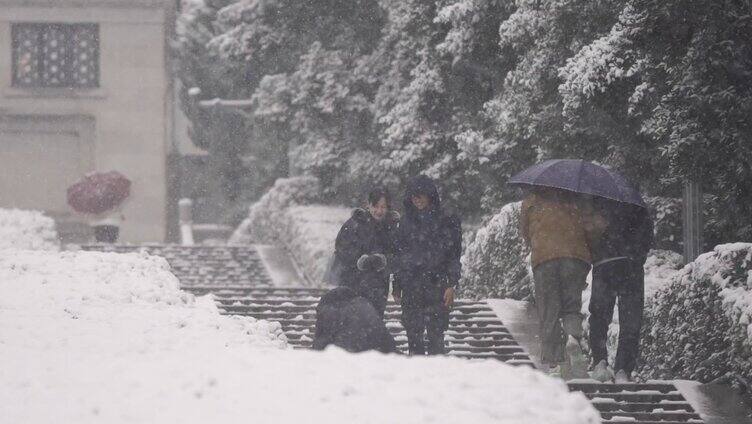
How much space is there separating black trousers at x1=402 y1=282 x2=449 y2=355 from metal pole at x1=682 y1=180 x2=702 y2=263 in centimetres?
291

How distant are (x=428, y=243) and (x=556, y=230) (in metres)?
1.01

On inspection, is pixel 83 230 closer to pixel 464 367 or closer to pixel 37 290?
pixel 37 290

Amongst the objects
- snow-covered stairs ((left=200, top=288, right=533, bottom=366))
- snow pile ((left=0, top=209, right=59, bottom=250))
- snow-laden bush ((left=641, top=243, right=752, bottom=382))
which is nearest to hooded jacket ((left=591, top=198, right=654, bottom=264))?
snow-laden bush ((left=641, top=243, right=752, bottom=382))

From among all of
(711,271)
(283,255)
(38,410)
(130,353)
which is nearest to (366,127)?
(283,255)

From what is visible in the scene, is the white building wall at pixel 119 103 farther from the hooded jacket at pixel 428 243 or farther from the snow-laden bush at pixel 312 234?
the hooded jacket at pixel 428 243

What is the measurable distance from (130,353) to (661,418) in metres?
3.79

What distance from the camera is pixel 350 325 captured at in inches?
364

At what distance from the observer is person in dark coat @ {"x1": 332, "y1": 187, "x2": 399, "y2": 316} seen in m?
10.8

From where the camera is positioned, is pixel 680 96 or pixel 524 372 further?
pixel 680 96

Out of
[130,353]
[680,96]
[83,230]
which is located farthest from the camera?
[83,230]

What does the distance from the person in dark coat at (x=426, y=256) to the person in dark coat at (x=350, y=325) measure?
4.46 ft

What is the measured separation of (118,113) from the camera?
37500 mm

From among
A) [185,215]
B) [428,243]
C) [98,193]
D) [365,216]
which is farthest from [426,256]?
[185,215]

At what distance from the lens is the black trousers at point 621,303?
34.5 ft
